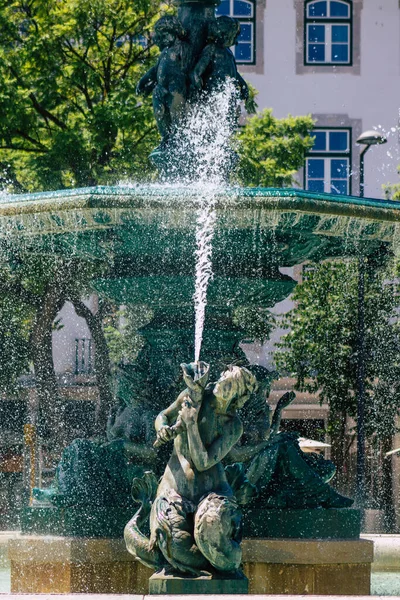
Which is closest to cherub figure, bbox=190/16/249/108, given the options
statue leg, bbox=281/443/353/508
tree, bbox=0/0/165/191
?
statue leg, bbox=281/443/353/508

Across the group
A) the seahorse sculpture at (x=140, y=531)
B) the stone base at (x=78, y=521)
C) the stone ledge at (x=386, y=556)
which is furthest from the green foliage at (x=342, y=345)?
the seahorse sculpture at (x=140, y=531)

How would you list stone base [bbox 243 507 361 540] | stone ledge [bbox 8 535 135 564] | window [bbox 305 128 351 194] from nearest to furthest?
stone ledge [bbox 8 535 135 564]
stone base [bbox 243 507 361 540]
window [bbox 305 128 351 194]

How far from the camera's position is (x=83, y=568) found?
1055 cm

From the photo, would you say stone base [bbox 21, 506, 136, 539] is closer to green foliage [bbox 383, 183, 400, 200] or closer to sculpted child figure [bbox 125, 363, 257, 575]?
sculpted child figure [bbox 125, 363, 257, 575]

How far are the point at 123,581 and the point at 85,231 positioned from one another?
2.50 meters

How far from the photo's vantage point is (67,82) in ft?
82.0

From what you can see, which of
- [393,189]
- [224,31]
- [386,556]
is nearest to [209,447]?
[224,31]

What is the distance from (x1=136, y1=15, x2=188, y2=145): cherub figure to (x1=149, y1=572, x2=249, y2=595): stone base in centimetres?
421

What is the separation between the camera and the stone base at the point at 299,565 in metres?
10.5

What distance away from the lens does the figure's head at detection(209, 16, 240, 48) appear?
12.0 meters

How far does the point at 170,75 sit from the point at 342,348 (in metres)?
16.3

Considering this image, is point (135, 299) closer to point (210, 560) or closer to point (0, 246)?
point (0, 246)

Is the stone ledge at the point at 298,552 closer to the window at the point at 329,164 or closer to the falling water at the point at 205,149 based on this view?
the falling water at the point at 205,149

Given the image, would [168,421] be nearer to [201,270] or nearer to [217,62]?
[201,270]
